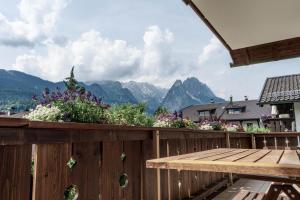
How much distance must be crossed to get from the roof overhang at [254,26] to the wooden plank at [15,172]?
186 centimetres

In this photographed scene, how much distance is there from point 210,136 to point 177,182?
67.0 inches

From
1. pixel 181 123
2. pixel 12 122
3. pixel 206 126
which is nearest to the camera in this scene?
pixel 12 122

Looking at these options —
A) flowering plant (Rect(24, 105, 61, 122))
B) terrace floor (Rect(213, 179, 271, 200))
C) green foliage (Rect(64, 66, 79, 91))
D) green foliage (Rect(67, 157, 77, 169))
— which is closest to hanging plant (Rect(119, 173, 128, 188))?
green foliage (Rect(67, 157, 77, 169))

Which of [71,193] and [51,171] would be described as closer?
[51,171]

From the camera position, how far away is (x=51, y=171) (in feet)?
5.95

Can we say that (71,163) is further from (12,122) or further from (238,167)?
(238,167)

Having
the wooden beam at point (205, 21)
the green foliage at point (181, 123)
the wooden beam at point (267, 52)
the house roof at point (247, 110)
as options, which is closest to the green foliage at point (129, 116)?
the green foliage at point (181, 123)

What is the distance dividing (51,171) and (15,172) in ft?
0.93

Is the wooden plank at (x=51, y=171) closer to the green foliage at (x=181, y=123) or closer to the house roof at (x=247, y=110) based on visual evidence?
the green foliage at (x=181, y=123)

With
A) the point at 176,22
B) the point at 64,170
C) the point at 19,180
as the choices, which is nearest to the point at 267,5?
the point at 64,170

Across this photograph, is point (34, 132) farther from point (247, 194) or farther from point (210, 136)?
point (210, 136)

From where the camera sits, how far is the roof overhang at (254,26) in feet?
9.16

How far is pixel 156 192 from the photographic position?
3146 millimetres

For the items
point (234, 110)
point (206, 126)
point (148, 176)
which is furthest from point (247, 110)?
point (148, 176)
